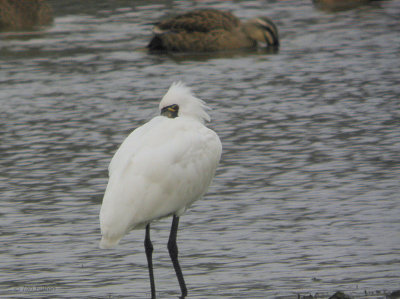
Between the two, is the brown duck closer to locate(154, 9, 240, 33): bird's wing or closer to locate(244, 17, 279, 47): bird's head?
locate(154, 9, 240, 33): bird's wing

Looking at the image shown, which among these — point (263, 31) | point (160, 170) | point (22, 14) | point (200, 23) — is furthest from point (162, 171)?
point (22, 14)

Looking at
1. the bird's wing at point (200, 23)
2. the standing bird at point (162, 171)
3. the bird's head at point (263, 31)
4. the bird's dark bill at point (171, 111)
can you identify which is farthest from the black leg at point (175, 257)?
the bird's wing at point (200, 23)

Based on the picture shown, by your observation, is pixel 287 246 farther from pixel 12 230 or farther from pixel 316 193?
pixel 12 230

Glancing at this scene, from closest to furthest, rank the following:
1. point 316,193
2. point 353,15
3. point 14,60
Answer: point 316,193 → point 14,60 → point 353,15

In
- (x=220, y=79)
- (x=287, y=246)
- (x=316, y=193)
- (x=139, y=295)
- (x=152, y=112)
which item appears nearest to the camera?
(x=139, y=295)

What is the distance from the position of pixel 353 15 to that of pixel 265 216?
43.1 feet

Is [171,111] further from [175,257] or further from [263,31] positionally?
[263,31]

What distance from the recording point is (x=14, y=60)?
1811 centimetres

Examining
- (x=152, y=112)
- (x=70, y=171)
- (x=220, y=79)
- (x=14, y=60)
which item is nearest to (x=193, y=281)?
(x=70, y=171)

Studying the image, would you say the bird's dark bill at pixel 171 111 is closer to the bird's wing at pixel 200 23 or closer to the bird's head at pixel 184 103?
the bird's head at pixel 184 103

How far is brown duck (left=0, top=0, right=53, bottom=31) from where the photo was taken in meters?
22.0

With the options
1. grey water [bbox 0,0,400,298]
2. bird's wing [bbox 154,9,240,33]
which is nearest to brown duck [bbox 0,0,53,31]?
Answer: grey water [bbox 0,0,400,298]

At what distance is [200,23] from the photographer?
1873cm

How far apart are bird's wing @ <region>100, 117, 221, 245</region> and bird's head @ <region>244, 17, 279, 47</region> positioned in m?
11.0
